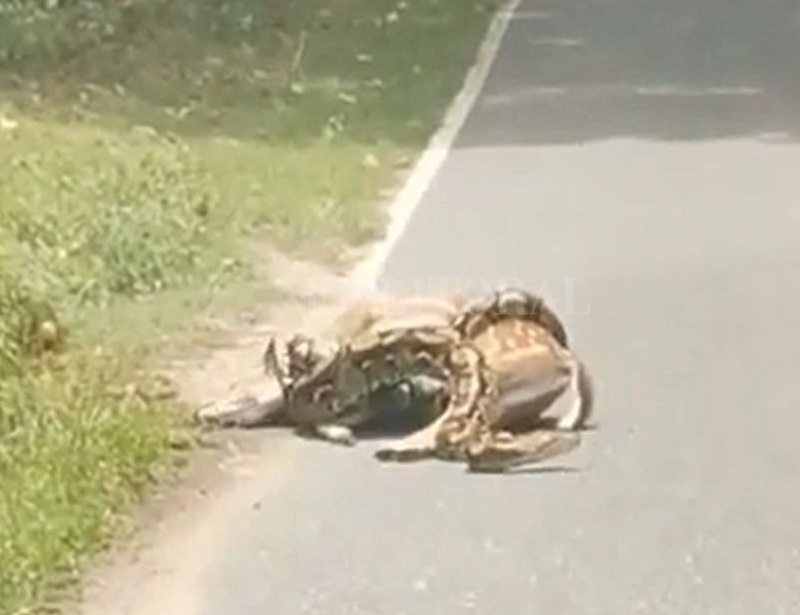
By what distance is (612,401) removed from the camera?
8680mm

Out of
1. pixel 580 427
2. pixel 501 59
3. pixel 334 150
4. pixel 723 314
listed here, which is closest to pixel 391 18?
pixel 501 59

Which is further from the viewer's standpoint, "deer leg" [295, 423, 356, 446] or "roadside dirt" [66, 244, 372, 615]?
"deer leg" [295, 423, 356, 446]

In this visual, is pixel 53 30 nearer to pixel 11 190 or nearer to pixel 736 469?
pixel 11 190

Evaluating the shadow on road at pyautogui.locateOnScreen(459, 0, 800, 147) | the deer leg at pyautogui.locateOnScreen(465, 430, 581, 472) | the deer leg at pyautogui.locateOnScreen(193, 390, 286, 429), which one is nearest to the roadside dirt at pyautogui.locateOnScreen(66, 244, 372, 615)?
the deer leg at pyautogui.locateOnScreen(193, 390, 286, 429)

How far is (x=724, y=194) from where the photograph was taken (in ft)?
40.4

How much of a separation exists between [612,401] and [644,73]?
8155 mm

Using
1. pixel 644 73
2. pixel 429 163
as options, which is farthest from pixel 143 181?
pixel 644 73

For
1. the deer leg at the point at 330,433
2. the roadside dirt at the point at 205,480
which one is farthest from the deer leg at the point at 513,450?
the roadside dirt at the point at 205,480

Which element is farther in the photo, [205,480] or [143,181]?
[143,181]

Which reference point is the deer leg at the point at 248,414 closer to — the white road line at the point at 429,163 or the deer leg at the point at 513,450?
the deer leg at the point at 513,450

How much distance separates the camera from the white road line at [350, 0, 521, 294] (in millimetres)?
10586

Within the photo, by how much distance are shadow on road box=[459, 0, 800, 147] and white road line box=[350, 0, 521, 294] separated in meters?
0.09

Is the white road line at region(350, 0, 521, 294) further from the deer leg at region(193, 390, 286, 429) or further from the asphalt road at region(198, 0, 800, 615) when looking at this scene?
the deer leg at region(193, 390, 286, 429)

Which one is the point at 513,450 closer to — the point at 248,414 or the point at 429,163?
the point at 248,414
